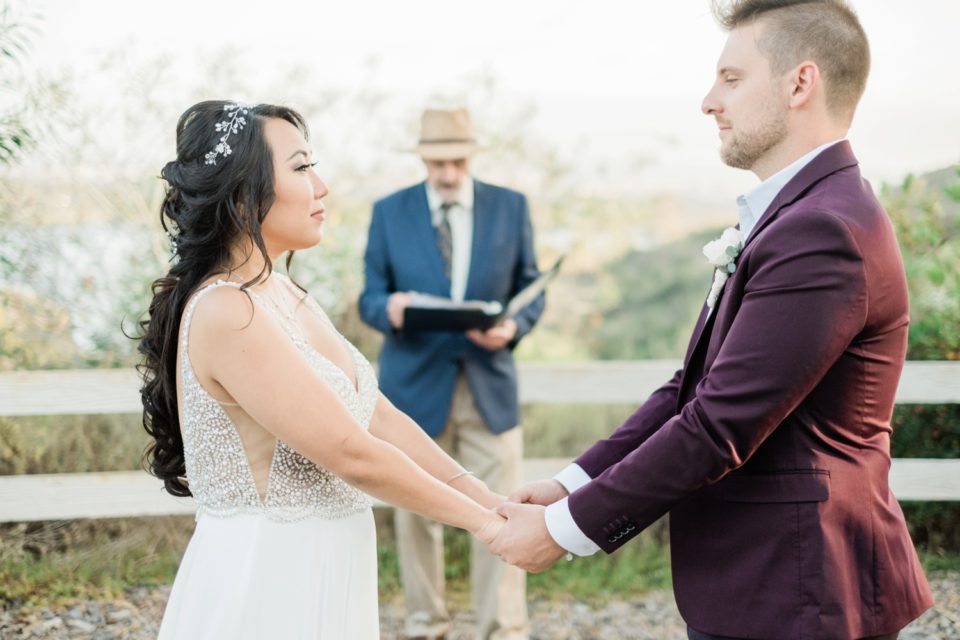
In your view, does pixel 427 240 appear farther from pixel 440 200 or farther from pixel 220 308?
pixel 220 308

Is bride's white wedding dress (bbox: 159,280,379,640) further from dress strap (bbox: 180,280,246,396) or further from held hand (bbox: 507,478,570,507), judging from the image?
held hand (bbox: 507,478,570,507)

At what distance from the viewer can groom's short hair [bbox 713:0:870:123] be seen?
244cm

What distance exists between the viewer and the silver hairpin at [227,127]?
8.35 feet

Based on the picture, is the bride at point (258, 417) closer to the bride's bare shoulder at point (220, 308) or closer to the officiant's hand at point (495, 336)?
the bride's bare shoulder at point (220, 308)

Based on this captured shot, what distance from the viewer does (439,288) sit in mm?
4922

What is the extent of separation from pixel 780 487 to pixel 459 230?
9.79 feet

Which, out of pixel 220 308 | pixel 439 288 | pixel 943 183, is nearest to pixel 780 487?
pixel 220 308

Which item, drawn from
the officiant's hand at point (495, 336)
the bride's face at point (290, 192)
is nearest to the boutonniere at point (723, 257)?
the bride's face at point (290, 192)

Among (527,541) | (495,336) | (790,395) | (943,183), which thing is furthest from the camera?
(943,183)

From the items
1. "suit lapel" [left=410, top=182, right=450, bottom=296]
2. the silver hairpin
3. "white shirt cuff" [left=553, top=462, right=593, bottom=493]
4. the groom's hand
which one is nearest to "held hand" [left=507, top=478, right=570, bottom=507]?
"white shirt cuff" [left=553, top=462, right=593, bottom=493]

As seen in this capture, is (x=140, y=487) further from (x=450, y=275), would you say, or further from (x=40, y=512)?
(x=450, y=275)

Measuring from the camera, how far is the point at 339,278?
645 centimetres

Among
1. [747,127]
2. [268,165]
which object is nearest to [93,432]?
[268,165]

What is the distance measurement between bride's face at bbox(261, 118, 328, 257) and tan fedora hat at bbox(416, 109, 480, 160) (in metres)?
2.38
